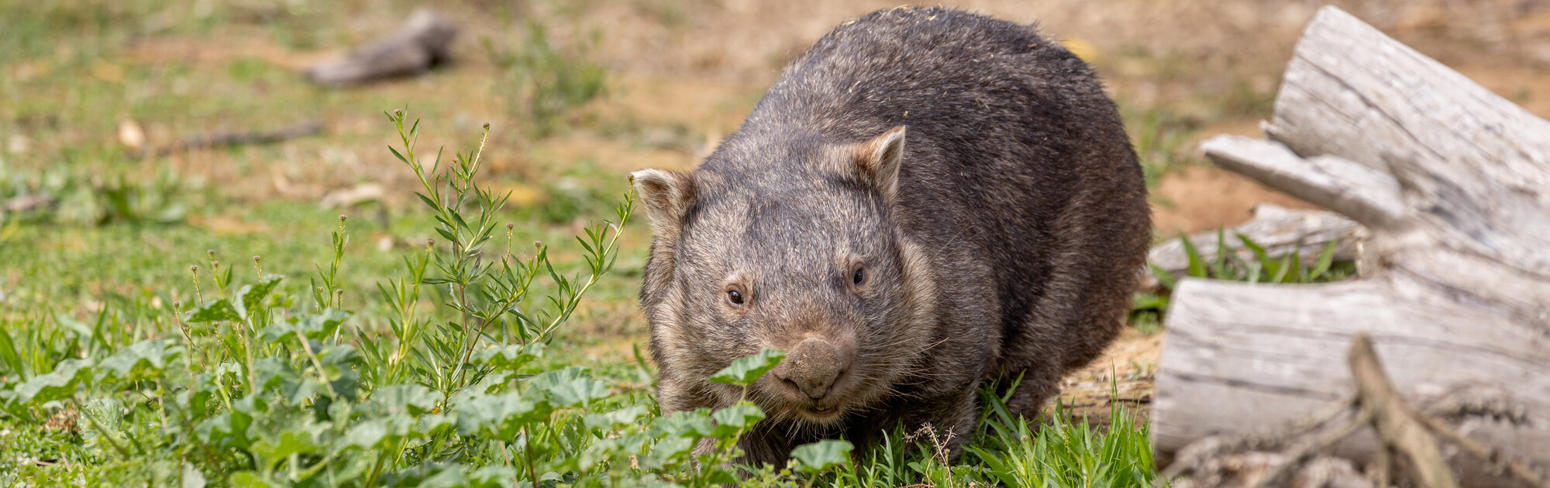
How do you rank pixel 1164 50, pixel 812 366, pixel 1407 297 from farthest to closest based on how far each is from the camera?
1. pixel 1164 50
2. pixel 812 366
3. pixel 1407 297

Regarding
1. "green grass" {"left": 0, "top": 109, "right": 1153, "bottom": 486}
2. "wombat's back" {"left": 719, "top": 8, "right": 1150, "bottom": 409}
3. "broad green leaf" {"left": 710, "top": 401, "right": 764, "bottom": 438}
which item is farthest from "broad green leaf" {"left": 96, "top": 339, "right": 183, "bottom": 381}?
"wombat's back" {"left": 719, "top": 8, "right": 1150, "bottom": 409}

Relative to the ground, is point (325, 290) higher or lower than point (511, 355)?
lower

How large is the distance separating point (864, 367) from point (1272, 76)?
957cm

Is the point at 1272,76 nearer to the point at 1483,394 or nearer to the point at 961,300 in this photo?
the point at 961,300

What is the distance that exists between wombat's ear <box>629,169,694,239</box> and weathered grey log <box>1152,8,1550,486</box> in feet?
5.94

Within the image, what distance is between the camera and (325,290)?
4699 mm

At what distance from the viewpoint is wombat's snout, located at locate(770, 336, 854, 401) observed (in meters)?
3.64

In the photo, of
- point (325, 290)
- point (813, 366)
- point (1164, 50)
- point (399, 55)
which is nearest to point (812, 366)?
point (813, 366)

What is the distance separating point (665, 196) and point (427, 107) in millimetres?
7702

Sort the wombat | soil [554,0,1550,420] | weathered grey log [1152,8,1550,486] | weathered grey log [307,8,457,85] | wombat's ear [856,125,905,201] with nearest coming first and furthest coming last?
weathered grey log [1152,8,1550,486], the wombat, wombat's ear [856,125,905,201], soil [554,0,1550,420], weathered grey log [307,8,457,85]

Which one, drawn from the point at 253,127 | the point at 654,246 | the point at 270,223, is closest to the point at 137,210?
the point at 270,223

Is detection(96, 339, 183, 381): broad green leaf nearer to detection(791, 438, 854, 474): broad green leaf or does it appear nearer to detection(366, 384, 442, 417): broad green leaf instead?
detection(366, 384, 442, 417): broad green leaf

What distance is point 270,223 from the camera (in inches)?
315

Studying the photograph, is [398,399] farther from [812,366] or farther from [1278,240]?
[1278,240]
